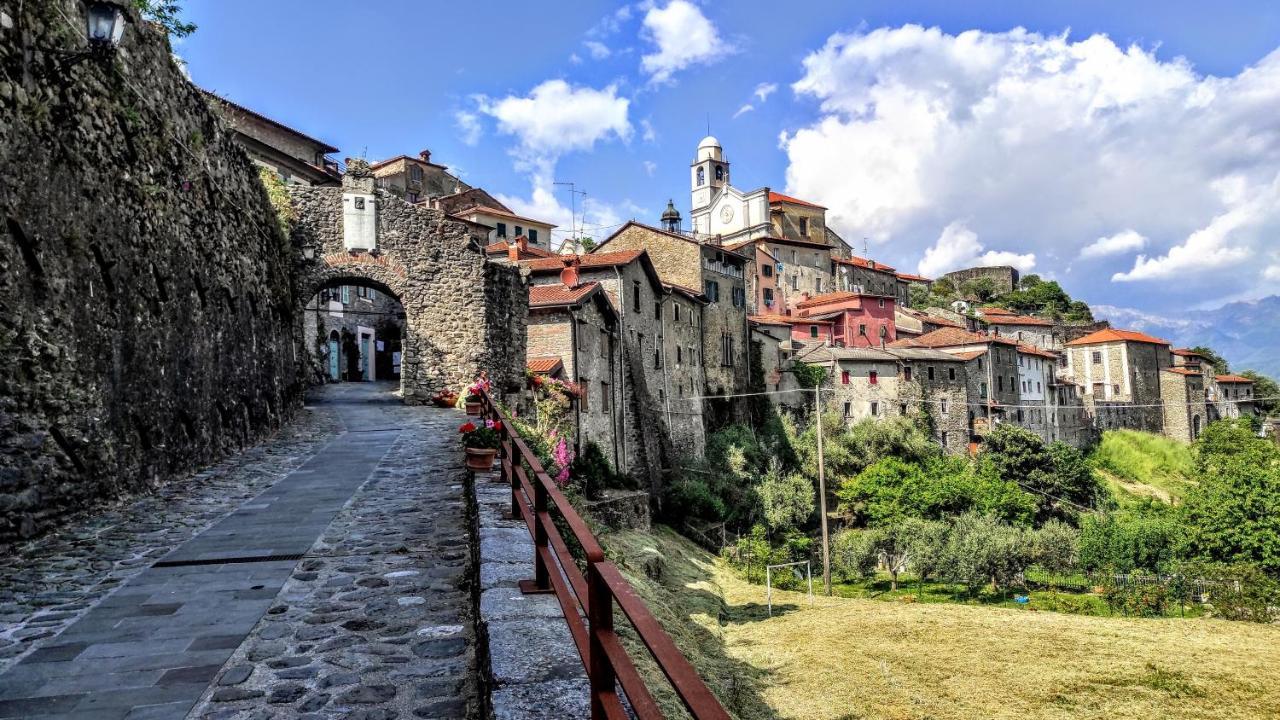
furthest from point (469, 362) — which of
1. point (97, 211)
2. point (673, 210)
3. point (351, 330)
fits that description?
point (673, 210)

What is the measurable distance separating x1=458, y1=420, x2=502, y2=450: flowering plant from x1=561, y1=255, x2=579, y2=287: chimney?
2197 cm

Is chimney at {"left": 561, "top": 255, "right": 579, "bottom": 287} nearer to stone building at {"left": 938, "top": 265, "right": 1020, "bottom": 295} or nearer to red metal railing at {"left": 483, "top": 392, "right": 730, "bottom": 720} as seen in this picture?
red metal railing at {"left": 483, "top": 392, "right": 730, "bottom": 720}

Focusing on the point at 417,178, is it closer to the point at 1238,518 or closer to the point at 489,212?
the point at 489,212

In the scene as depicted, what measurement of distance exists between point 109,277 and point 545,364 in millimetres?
18331

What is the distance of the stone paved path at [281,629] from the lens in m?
4.09

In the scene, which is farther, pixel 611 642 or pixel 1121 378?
pixel 1121 378

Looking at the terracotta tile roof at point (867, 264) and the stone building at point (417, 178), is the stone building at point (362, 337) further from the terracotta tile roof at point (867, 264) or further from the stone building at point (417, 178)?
the terracotta tile roof at point (867, 264)

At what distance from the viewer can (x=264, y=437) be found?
1520 centimetres

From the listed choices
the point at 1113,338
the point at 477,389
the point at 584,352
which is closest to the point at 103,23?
the point at 477,389

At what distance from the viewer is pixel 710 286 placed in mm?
47938

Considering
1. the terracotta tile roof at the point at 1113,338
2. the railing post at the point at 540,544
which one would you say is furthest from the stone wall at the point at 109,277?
the terracotta tile roof at the point at 1113,338

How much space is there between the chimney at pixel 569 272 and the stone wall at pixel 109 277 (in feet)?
60.0

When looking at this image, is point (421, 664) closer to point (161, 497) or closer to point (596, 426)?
point (161, 497)

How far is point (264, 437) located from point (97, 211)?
6988 mm
